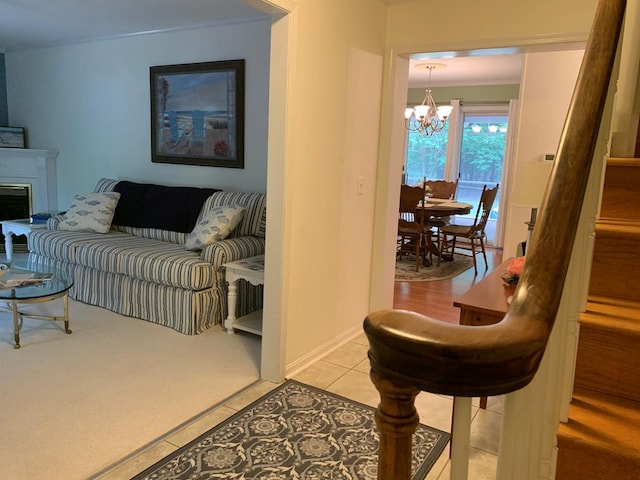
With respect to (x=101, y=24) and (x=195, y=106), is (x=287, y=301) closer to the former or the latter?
(x=195, y=106)

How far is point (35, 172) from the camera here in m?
5.89

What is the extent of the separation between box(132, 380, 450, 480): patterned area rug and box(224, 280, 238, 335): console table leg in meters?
1.02

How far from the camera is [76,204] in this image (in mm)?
4562

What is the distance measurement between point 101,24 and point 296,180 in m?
3.19

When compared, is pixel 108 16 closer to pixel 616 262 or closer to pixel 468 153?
pixel 616 262

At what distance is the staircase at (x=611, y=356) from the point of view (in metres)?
0.97

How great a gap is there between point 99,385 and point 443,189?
561 centimetres

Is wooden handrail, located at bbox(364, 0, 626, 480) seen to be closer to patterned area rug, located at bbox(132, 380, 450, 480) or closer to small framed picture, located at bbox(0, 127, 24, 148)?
patterned area rug, located at bbox(132, 380, 450, 480)

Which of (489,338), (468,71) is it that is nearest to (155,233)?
(489,338)

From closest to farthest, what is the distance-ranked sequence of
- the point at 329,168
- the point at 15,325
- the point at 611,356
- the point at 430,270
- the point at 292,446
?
the point at 611,356 → the point at 292,446 → the point at 329,168 → the point at 15,325 → the point at 430,270

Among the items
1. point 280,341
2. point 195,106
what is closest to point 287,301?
point 280,341

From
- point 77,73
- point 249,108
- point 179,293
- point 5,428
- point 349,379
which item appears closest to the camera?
point 5,428

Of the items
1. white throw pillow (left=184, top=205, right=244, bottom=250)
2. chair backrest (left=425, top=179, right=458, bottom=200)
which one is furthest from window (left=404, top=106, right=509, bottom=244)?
white throw pillow (left=184, top=205, right=244, bottom=250)

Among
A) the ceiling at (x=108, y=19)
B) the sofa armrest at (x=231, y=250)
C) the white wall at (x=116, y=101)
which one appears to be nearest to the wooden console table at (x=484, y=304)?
the ceiling at (x=108, y=19)
